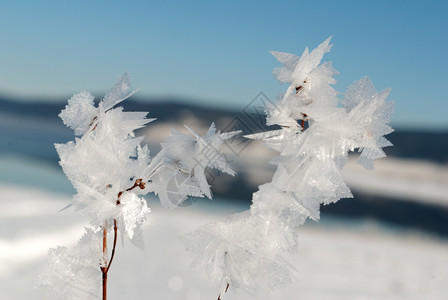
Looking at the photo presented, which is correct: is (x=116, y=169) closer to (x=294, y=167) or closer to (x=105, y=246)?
(x=105, y=246)

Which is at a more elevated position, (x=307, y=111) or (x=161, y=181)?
(x=307, y=111)

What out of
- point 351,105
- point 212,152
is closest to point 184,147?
point 212,152

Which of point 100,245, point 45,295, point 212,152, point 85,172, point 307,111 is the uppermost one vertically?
point 307,111

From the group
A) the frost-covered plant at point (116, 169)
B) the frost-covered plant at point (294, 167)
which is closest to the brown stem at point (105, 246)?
the frost-covered plant at point (116, 169)

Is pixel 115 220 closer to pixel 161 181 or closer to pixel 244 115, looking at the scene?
pixel 161 181

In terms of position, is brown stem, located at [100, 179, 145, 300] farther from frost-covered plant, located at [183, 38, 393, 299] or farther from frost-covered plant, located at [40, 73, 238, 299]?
frost-covered plant, located at [183, 38, 393, 299]

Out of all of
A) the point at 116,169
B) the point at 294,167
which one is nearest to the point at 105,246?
the point at 116,169

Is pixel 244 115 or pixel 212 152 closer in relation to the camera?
pixel 212 152
